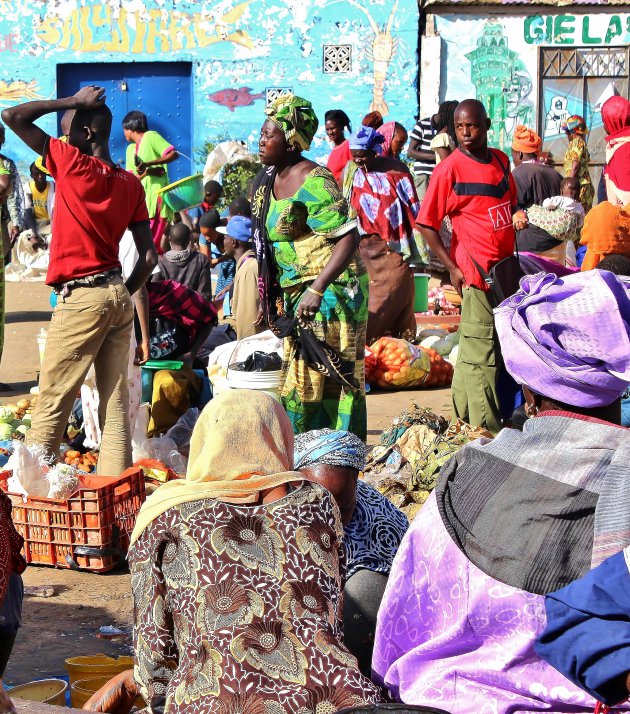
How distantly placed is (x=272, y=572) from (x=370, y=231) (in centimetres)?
776

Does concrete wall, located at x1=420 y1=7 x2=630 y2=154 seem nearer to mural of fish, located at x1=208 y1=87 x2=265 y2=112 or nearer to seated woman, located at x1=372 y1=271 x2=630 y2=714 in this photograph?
mural of fish, located at x1=208 y1=87 x2=265 y2=112

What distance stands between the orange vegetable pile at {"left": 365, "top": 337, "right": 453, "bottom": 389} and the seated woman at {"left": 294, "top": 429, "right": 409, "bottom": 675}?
17.8 ft

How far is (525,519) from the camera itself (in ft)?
7.73

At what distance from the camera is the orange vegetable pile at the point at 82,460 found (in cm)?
666

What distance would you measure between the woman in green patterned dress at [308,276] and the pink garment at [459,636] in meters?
3.17

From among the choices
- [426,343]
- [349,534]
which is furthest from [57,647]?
[426,343]

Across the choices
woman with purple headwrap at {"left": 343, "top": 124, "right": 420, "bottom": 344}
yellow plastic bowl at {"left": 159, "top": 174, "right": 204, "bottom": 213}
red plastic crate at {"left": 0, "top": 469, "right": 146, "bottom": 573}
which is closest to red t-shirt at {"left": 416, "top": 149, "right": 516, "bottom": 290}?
red plastic crate at {"left": 0, "top": 469, "right": 146, "bottom": 573}

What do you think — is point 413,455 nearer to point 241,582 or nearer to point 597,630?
point 241,582

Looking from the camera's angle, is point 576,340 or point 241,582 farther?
point 241,582

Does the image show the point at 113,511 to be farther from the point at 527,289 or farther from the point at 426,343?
the point at 426,343

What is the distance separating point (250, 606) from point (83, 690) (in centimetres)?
124

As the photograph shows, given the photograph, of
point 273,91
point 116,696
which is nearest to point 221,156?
point 273,91

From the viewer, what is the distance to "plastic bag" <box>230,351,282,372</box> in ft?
20.9

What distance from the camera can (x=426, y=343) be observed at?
10.3m
